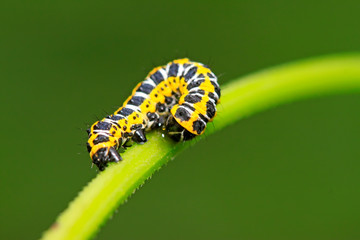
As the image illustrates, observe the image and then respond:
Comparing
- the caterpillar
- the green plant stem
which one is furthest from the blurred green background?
the green plant stem

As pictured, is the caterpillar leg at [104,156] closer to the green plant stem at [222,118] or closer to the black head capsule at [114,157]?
the black head capsule at [114,157]

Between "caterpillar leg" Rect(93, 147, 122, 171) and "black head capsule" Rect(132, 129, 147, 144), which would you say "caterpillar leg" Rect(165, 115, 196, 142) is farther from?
"caterpillar leg" Rect(93, 147, 122, 171)

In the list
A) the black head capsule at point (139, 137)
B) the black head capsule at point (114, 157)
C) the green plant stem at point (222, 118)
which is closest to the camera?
the green plant stem at point (222, 118)

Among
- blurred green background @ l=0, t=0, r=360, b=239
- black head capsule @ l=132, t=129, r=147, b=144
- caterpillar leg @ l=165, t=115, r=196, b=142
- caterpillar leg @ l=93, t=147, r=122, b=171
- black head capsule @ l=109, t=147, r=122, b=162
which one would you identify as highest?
blurred green background @ l=0, t=0, r=360, b=239

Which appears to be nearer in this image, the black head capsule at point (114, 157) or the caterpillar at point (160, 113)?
the black head capsule at point (114, 157)

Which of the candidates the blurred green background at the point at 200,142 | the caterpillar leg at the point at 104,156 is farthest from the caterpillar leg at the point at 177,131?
the blurred green background at the point at 200,142

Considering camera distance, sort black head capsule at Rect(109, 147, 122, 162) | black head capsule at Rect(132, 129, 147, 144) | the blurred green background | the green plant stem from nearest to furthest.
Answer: the green plant stem < black head capsule at Rect(109, 147, 122, 162) < black head capsule at Rect(132, 129, 147, 144) < the blurred green background
